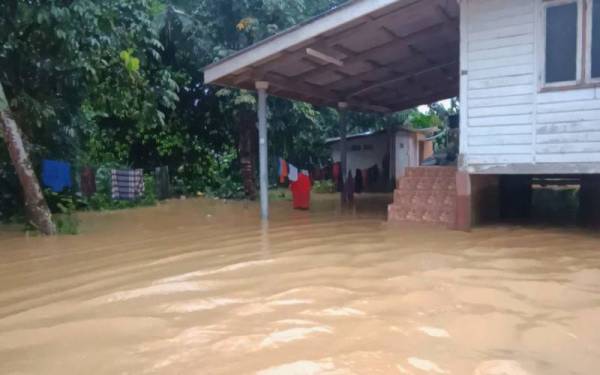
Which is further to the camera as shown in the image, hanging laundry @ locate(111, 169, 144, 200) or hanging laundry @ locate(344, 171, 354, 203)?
hanging laundry @ locate(111, 169, 144, 200)

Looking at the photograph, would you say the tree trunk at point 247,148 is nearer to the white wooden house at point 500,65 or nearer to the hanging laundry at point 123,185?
the hanging laundry at point 123,185

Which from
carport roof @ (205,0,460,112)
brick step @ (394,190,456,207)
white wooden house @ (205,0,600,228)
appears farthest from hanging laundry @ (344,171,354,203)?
white wooden house @ (205,0,600,228)

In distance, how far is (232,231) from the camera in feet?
23.4

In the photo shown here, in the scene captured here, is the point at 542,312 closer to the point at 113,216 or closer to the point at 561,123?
the point at 561,123

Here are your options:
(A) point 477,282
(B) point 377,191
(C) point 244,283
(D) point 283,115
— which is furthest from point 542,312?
(B) point 377,191

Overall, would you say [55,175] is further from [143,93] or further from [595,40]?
[595,40]

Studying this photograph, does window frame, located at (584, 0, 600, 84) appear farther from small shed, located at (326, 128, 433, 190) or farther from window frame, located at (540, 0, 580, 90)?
small shed, located at (326, 128, 433, 190)

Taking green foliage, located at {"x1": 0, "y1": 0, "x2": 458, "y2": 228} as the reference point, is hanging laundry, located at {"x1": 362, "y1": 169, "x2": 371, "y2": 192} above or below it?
below

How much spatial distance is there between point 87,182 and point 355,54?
Answer: 25.2ft

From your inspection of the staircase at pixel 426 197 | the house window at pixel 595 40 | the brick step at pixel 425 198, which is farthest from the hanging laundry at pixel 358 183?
the house window at pixel 595 40

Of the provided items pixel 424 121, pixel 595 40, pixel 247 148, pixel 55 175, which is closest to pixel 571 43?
pixel 595 40

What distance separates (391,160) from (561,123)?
1139 cm

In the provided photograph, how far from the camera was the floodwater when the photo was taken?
2.34 m

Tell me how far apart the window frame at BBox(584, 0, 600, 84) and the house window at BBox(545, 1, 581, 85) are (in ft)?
0.32
